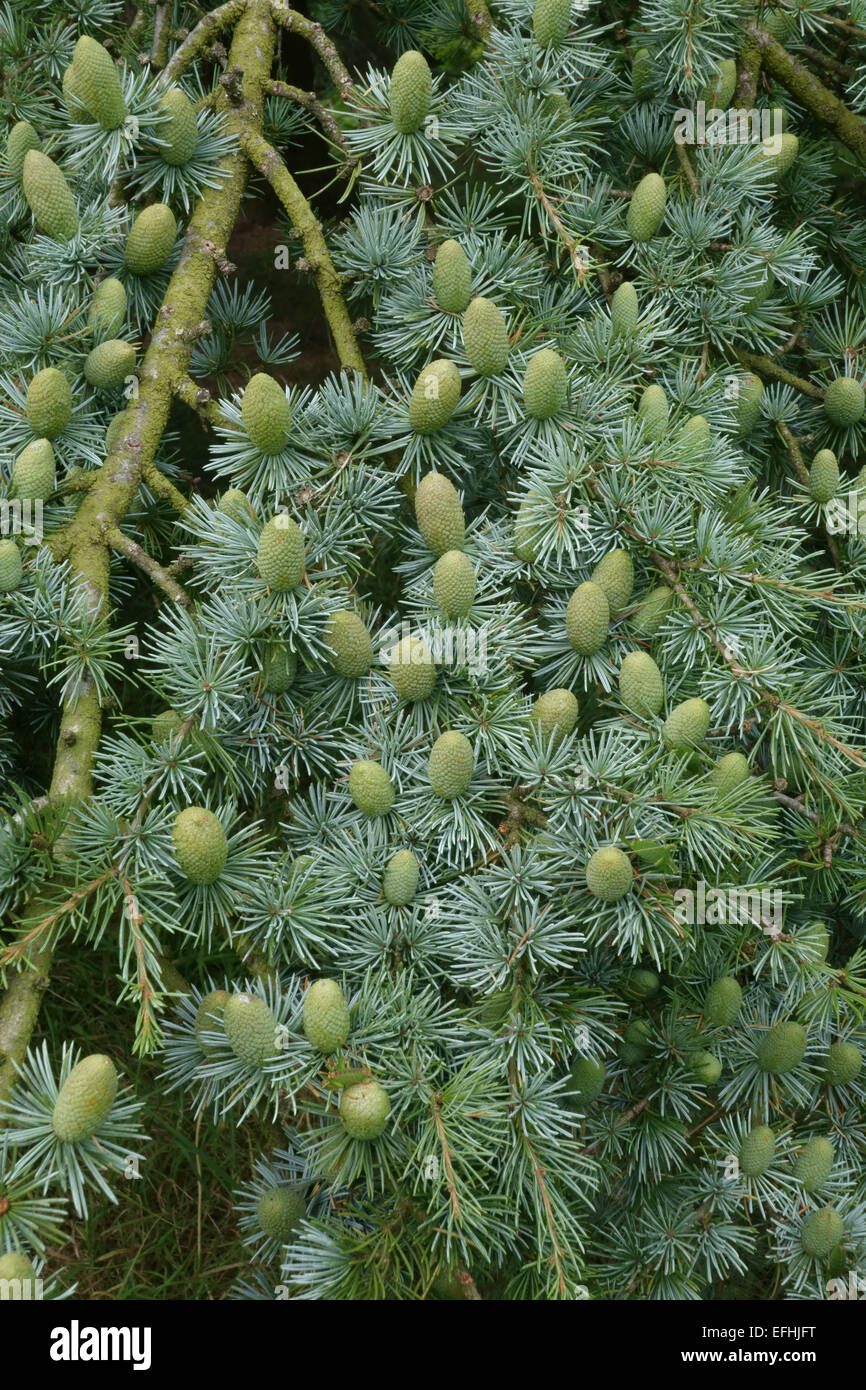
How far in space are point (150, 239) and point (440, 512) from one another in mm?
419

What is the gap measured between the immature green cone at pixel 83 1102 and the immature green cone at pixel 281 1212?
21 centimetres

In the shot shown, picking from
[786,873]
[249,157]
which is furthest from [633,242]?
[786,873]

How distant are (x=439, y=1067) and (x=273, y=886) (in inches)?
7.5

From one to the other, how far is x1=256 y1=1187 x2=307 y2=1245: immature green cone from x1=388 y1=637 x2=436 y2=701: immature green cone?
1.38 ft

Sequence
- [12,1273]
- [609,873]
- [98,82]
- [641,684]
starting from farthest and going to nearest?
[98,82], [641,684], [609,873], [12,1273]

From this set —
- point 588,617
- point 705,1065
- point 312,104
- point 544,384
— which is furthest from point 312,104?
point 705,1065

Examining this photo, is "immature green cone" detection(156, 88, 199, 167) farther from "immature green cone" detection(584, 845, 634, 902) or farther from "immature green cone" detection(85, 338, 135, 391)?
"immature green cone" detection(584, 845, 634, 902)

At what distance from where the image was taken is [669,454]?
1019 millimetres

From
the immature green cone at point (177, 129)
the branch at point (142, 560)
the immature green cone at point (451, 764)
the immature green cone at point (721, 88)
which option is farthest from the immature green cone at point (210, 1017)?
the immature green cone at point (721, 88)

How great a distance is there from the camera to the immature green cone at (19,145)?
1.15 meters

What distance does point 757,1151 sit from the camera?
1.04 m

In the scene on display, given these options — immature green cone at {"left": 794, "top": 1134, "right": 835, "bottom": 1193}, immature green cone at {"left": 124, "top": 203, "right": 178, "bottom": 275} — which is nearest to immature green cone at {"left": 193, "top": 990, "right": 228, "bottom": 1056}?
immature green cone at {"left": 794, "top": 1134, "right": 835, "bottom": 1193}

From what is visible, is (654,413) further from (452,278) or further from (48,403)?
(48,403)

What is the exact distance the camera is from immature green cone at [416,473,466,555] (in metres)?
0.96
